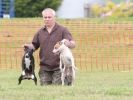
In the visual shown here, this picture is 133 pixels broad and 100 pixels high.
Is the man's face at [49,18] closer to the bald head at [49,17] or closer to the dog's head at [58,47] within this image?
the bald head at [49,17]

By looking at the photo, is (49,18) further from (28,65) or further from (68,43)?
(28,65)

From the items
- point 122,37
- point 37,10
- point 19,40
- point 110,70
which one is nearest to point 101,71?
point 110,70

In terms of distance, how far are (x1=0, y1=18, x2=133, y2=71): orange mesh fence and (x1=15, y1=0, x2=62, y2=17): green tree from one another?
8.78 metres

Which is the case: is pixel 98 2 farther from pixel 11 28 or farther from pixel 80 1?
pixel 11 28

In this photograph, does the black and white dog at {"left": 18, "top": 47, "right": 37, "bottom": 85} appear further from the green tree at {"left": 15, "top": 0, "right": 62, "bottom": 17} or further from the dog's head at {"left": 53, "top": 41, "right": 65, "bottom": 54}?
the green tree at {"left": 15, "top": 0, "right": 62, "bottom": 17}

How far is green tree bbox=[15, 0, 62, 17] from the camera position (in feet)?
99.3

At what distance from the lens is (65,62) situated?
1175 cm

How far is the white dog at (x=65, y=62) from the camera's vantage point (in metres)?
11.7

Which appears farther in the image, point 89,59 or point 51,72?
point 89,59

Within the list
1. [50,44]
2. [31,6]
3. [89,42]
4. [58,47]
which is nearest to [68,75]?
[58,47]

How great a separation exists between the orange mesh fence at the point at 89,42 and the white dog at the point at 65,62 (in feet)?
27.7

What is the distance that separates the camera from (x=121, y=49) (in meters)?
21.0

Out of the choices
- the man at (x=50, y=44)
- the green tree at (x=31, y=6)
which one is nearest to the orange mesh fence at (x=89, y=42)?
the man at (x=50, y=44)

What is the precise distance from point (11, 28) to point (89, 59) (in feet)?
9.45
